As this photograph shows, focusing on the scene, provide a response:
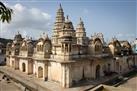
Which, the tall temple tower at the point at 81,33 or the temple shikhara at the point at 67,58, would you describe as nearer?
the temple shikhara at the point at 67,58

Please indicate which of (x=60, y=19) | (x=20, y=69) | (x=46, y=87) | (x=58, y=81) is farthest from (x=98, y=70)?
(x=20, y=69)

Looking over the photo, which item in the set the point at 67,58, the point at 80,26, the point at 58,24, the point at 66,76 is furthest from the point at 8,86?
the point at 80,26

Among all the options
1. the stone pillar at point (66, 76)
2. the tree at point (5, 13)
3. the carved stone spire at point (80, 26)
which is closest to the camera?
the tree at point (5, 13)

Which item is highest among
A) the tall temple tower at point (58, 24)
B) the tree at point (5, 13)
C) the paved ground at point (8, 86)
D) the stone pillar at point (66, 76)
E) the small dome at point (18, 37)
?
the tall temple tower at point (58, 24)

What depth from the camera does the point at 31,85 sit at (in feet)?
66.9


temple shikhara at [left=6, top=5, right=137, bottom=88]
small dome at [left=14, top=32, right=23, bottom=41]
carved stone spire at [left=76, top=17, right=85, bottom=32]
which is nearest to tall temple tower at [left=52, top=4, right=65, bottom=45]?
temple shikhara at [left=6, top=5, right=137, bottom=88]

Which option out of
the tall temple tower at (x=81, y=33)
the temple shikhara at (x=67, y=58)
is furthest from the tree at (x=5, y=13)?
the tall temple tower at (x=81, y=33)

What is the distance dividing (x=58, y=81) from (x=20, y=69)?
11102 mm

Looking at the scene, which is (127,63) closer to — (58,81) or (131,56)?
(131,56)

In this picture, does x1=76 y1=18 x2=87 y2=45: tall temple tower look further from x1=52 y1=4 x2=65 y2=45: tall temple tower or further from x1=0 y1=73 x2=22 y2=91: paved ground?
x1=0 y1=73 x2=22 y2=91: paved ground

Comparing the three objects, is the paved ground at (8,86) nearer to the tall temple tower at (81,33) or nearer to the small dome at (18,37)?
the small dome at (18,37)

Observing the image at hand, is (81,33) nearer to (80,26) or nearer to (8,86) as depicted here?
(80,26)

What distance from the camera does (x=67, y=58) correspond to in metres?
19.0

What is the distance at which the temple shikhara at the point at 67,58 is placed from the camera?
63.6 ft
